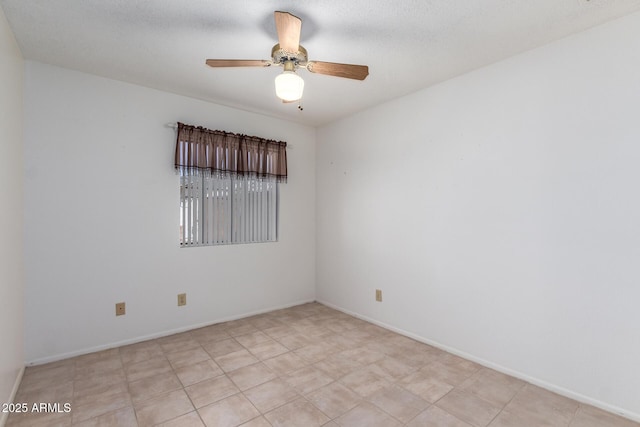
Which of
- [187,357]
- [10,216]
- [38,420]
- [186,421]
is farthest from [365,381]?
[10,216]

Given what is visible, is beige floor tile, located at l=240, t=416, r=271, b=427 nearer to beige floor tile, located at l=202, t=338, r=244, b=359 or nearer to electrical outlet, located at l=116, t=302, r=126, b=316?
beige floor tile, located at l=202, t=338, r=244, b=359

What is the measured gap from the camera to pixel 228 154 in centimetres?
331

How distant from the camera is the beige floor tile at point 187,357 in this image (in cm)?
247

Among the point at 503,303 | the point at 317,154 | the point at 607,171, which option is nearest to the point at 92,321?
the point at 317,154

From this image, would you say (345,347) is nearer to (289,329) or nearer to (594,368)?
(289,329)

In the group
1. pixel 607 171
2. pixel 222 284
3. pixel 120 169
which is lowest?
pixel 222 284

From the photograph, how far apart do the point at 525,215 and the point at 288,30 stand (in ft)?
6.59

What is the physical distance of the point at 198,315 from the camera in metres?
3.21

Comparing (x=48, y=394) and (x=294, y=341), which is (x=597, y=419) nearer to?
(x=294, y=341)

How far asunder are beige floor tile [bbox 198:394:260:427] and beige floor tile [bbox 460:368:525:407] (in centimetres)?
143

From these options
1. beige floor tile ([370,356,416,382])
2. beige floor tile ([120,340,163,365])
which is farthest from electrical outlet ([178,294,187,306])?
beige floor tile ([370,356,416,382])

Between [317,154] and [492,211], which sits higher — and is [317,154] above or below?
above

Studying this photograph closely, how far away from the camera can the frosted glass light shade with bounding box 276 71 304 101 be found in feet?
5.85

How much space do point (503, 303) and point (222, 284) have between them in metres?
2.65
